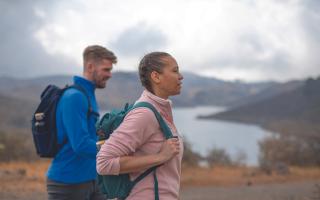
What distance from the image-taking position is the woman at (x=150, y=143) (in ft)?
7.00

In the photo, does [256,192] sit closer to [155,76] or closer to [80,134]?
[80,134]

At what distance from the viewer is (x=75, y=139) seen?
292cm

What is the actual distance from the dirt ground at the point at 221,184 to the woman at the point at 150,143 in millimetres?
6920

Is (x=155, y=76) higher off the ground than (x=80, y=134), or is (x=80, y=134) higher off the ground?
(x=155, y=76)

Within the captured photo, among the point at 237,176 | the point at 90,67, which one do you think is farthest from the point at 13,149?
the point at 90,67

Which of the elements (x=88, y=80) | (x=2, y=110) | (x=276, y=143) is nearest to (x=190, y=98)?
(x=2, y=110)

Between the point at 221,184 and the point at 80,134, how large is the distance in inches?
380

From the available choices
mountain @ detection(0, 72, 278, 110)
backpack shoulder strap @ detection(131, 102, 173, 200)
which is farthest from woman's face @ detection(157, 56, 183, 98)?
mountain @ detection(0, 72, 278, 110)

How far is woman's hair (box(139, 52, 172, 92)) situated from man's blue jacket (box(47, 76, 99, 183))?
2.60 feet

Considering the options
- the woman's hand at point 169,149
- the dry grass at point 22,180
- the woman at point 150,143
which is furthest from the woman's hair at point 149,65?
the dry grass at point 22,180

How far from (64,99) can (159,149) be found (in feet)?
3.40

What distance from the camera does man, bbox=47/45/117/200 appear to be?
9.67 feet

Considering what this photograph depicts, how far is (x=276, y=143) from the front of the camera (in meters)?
17.0

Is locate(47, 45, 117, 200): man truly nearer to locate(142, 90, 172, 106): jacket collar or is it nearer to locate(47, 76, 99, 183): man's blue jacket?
locate(47, 76, 99, 183): man's blue jacket
